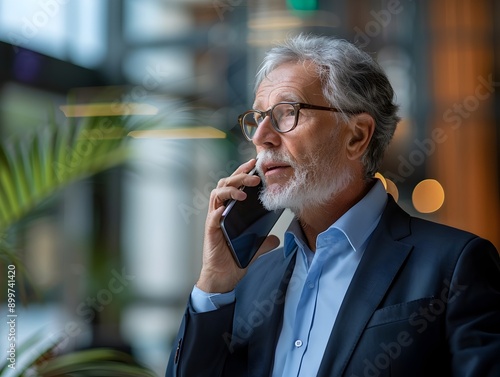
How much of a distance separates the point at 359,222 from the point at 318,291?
0.19 m

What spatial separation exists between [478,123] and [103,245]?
1.60 meters

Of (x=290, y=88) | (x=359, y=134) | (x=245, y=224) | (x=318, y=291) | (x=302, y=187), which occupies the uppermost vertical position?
(x=290, y=88)

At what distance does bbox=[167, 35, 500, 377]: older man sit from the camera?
1.32 metres

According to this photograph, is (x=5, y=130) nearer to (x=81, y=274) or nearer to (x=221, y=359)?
(x=81, y=274)

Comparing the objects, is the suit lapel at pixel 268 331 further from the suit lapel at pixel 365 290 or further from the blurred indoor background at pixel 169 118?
the blurred indoor background at pixel 169 118

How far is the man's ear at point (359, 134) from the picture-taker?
1587 mm

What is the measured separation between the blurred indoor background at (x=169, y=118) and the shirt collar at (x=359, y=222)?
692 mm

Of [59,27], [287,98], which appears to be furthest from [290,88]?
[59,27]

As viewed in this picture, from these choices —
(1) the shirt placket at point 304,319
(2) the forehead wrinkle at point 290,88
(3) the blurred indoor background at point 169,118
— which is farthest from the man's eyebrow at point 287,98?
(3) the blurred indoor background at point 169,118

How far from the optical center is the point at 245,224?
1.59 metres

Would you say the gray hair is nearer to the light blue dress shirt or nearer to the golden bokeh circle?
the light blue dress shirt

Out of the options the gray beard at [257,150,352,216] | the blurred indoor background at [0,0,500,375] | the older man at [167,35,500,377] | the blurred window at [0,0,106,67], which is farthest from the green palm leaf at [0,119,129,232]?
the gray beard at [257,150,352,216]

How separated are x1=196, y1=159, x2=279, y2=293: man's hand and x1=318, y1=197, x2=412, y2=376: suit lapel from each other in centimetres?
31

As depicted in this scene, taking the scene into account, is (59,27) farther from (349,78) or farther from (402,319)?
(402,319)
